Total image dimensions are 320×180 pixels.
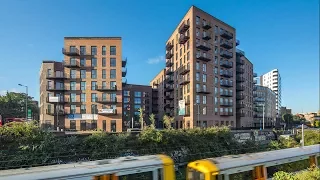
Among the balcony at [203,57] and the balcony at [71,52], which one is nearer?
the balcony at [71,52]

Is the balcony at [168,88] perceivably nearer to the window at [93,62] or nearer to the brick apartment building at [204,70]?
the brick apartment building at [204,70]

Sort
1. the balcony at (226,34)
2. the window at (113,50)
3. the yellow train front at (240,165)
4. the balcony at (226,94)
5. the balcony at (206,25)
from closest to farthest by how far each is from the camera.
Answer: the yellow train front at (240,165)
the window at (113,50)
the balcony at (206,25)
the balcony at (226,94)
the balcony at (226,34)

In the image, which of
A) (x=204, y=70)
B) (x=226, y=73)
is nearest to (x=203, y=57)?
(x=204, y=70)

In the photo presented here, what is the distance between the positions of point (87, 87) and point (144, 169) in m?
45.0

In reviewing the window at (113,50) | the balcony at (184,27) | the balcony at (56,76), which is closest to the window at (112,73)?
the window at (113,50)

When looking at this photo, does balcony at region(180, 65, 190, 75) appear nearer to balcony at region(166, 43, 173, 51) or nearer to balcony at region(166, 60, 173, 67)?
balcony at region(166, 60, 173, 67)

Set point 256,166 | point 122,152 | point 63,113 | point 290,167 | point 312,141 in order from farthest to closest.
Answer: point 63,113
point 312,141
point 122,152
point 290,167
point 256,166

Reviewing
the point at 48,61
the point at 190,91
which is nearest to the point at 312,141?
the point at 190,91

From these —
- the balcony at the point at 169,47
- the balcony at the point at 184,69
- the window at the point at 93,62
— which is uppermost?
the balcony at the point at 169,47

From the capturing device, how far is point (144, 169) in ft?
32.4

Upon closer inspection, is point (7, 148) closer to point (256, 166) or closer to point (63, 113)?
point (256, 166)

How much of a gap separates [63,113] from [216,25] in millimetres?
40510

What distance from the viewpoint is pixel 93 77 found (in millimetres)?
52531

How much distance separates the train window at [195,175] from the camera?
9828 mm
